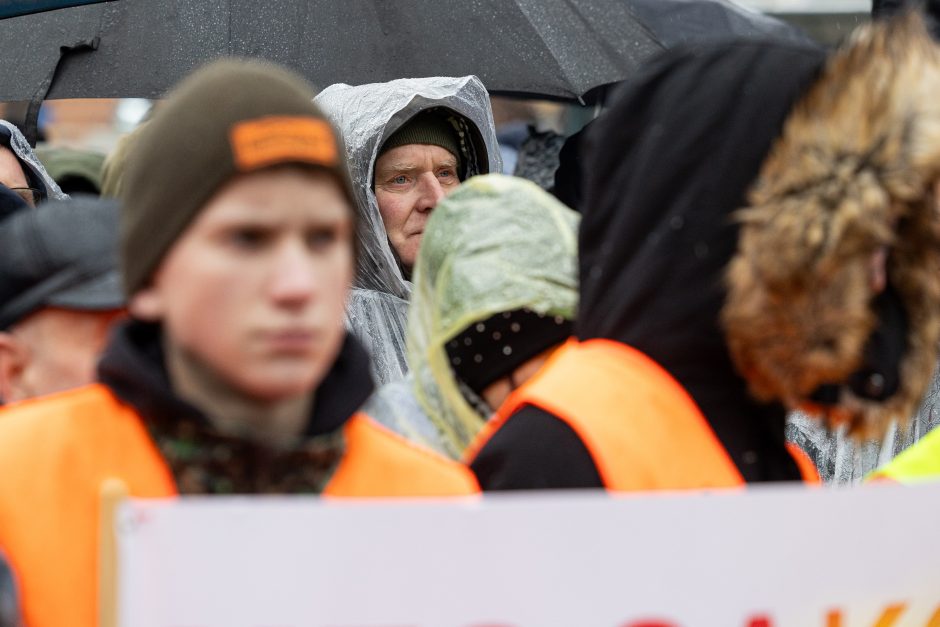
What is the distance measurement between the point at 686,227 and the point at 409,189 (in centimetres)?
238

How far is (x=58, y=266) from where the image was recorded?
2705 mm

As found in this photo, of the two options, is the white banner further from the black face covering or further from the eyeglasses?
the eyeglasses

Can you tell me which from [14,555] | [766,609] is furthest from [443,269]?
[14,555]

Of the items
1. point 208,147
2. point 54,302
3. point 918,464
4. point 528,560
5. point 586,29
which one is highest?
point 208,147

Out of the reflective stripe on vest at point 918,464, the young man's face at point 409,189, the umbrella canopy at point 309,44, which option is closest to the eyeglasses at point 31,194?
the umbrella canopy at point 309,44

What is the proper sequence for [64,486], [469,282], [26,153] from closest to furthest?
[64,486] < [469,282] < [26,153]

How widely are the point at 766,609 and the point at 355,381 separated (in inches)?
23.3

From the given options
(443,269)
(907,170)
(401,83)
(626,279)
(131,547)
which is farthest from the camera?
(401,83)

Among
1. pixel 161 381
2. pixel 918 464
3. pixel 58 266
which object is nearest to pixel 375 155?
pixel 58 266

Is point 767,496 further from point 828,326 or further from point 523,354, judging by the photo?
point 523,354

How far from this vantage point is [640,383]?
2.30 metres

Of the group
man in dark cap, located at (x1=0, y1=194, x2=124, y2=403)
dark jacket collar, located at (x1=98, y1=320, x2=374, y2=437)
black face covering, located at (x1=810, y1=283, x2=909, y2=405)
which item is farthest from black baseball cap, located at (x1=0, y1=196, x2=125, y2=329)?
black face covering, located at (x1=810, y1=283, x2=909, y2=405)

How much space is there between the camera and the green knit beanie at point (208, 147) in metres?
1.80

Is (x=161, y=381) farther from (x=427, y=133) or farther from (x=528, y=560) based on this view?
(x=427, y=133)
